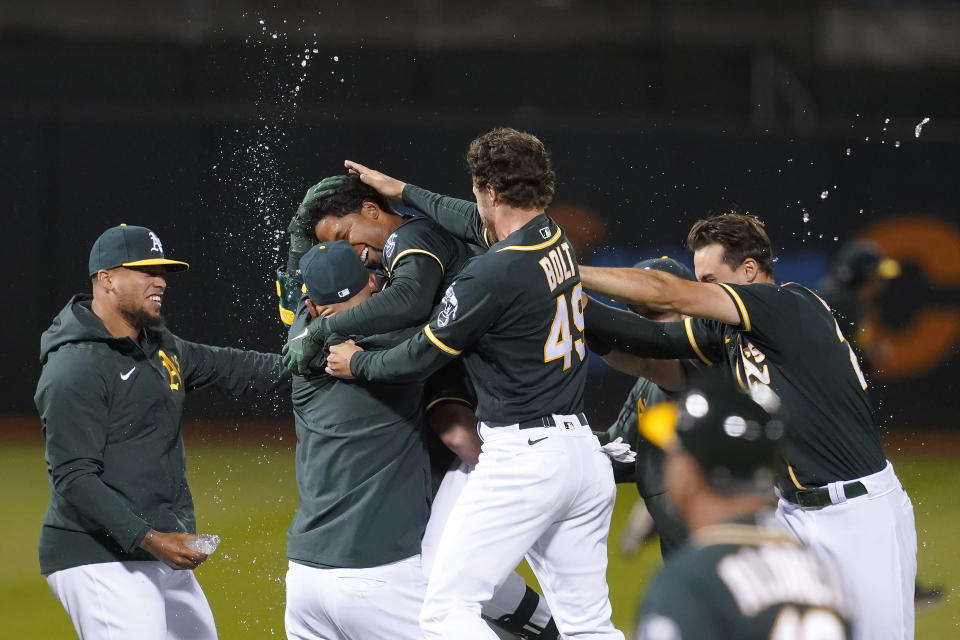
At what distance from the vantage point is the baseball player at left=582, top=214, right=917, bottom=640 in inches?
186

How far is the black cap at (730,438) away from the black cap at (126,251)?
3078 millimetres

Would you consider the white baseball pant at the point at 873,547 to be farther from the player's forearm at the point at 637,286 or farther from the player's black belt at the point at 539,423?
the player's black belt at the point at 539,423

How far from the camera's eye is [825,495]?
15.8 feet

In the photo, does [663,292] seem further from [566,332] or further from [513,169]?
[513,169]

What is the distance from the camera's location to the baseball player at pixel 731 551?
7.50ft

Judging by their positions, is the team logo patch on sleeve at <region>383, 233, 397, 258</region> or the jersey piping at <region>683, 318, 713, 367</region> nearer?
the team logo patch on sleeve at <region>383, 233, 397, 258</region>

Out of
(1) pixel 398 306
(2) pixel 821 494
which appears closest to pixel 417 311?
(1) pixel 398 306

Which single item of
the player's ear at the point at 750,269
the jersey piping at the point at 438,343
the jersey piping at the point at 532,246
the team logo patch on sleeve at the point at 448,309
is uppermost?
the jersey piping at the point at 532,246

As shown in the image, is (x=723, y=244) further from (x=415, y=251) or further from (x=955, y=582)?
(x=955, y=582)

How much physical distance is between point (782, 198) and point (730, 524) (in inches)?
444

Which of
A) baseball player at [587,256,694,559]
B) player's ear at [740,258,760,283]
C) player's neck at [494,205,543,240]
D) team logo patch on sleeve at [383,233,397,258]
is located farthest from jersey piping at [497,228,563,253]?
player's ear at [740,258,760,283]

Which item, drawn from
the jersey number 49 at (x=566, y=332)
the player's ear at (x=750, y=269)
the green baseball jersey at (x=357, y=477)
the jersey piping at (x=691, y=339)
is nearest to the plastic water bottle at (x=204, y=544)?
the green baseball jersey at (x=357, y=477)

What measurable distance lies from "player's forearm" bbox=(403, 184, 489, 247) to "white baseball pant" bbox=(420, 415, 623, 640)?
3.19 ft

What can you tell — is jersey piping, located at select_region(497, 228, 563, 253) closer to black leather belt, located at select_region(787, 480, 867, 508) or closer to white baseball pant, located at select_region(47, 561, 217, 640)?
black leather belt, located at select_region(787, 480, 867, 508)
